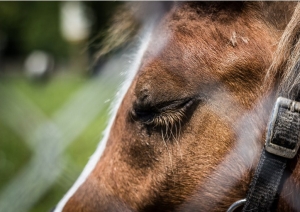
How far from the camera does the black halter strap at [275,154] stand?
186cm

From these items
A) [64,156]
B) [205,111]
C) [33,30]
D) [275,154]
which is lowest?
[33,30]

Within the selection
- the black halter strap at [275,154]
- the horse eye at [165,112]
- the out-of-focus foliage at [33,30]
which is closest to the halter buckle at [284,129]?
the black halter strap at [275,154]

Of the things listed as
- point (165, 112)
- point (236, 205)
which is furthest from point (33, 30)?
point (236, 205)

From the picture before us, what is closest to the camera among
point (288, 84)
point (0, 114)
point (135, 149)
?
point (288, 84)

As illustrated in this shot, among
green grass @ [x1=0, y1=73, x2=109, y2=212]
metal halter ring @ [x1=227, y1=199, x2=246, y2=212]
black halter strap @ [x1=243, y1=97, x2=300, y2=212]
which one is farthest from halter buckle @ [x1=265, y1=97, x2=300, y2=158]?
green grass @ [x1=0, y1=73, x2=109, y2=212]

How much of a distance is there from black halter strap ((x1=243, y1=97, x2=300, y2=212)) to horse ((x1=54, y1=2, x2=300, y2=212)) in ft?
0.14

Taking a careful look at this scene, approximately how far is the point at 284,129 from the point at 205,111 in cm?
32

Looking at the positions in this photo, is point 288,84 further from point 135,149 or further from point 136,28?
point 136,28

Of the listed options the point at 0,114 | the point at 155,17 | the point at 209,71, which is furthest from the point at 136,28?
the point at 0,114

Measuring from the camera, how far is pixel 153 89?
2.09 meters

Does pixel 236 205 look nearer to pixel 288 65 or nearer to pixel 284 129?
pixel 284 129

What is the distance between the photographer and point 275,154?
6.21ft

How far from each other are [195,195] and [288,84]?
1.85 feet

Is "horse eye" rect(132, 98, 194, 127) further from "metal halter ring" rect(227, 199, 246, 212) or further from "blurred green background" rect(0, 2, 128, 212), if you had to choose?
"blurred green background" rect(0, 2, 128, 212)
